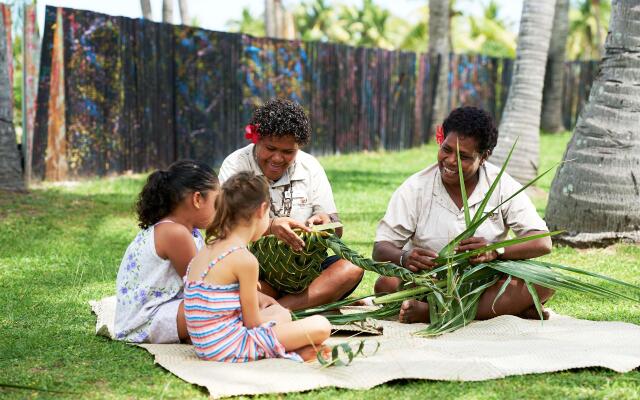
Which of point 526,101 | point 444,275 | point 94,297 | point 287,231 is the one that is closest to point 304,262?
point 287,231

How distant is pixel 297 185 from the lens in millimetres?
5438

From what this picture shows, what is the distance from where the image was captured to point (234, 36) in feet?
46.0

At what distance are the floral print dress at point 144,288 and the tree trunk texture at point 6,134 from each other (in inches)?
218

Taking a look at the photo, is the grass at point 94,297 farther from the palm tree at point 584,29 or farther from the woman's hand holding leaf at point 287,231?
the palm tree at point 584,29

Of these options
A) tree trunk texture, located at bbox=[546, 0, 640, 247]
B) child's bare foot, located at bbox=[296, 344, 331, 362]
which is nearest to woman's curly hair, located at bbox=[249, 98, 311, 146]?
child's bare foot, located at bbox=[296, 344, 331, 362]

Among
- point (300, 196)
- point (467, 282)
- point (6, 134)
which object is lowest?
point (467, 282)

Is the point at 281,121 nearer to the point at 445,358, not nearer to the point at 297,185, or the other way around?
the point at 297,185

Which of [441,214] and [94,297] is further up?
[441,214]

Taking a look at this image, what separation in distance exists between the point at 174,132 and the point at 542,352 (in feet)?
30.0

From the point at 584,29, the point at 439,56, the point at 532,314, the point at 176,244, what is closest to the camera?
the point at 176,244

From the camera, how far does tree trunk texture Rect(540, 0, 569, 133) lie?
21766mm

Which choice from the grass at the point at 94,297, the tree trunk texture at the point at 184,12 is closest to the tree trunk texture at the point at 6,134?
the grass at the point at 94,297

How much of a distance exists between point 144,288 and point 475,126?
2.03 metres

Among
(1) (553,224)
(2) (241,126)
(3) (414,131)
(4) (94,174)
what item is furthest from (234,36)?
(1) (553,224)
